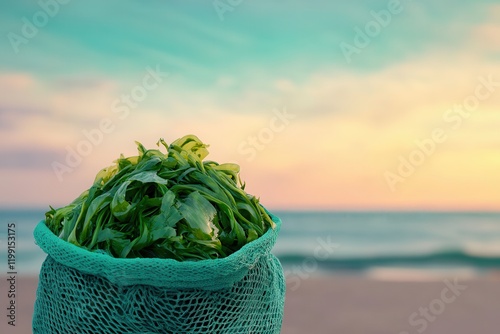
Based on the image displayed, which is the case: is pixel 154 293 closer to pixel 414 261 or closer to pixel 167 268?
pixel 167 268

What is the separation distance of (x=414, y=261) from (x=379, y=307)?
8.89 metres

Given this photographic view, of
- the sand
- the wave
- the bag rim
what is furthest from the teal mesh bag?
the wave

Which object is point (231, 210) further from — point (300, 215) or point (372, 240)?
point (300, 215)

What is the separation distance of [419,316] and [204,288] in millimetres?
4374

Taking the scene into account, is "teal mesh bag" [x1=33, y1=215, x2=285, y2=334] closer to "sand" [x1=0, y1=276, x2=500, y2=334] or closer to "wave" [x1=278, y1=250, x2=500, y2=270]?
"sand" [x1=0, y1=276, x2=500, y2=334]

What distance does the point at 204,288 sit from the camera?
2381mm

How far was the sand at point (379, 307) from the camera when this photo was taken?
571 cm

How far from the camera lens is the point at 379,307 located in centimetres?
663

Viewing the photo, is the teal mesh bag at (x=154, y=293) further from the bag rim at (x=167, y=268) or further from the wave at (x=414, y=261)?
the wave at (x=414, y=261)

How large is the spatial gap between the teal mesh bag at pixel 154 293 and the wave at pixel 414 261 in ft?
36.6

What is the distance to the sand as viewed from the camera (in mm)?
5707

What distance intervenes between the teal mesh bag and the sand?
2.98 metres

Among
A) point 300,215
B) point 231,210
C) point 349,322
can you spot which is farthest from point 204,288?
point 300,215

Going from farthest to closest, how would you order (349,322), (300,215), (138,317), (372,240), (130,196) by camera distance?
(300,215) → (372,240) → (349,322) → (130,196) → (138,317)
